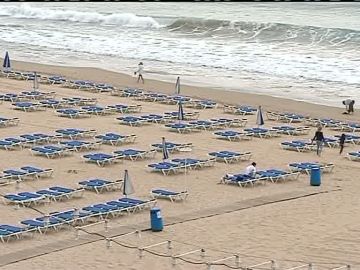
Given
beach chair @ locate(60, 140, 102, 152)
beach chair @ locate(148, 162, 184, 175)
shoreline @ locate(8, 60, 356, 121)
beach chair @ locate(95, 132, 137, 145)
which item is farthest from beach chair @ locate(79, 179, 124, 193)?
shoreline @ locate(8, 60, 356, 121)

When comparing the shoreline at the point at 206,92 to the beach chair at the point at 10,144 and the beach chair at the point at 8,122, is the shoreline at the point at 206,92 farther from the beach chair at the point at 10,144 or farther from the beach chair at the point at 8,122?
the beach chair at the point at 10,144

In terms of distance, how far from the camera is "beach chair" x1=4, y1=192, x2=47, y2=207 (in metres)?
19.0

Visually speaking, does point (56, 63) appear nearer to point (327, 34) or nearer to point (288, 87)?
point (288, 87)

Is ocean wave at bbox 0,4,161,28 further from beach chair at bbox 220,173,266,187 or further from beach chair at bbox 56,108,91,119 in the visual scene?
beach chair at bbox 220,173,266,187

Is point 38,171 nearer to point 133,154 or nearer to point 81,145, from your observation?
point 133,154

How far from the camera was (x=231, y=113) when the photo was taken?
3203 cm

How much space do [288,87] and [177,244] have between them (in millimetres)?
24514

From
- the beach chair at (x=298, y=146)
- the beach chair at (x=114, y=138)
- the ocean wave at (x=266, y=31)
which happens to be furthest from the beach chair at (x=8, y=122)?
the ocean wave at (x=266, y=31)

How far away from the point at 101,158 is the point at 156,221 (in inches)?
Result: 231

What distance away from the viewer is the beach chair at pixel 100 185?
20.4 metres

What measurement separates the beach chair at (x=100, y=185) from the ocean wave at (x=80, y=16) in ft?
188

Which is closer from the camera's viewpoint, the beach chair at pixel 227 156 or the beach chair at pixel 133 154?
the beach chair at pixel 133 154

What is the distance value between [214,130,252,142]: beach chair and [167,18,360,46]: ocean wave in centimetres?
3378

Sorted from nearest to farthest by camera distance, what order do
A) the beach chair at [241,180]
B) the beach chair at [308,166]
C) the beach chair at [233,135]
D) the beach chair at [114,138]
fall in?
the beach chair at [241,180], the beach chair at [308,166], the beach chair at [114,138], the beach chair at [233,135]
